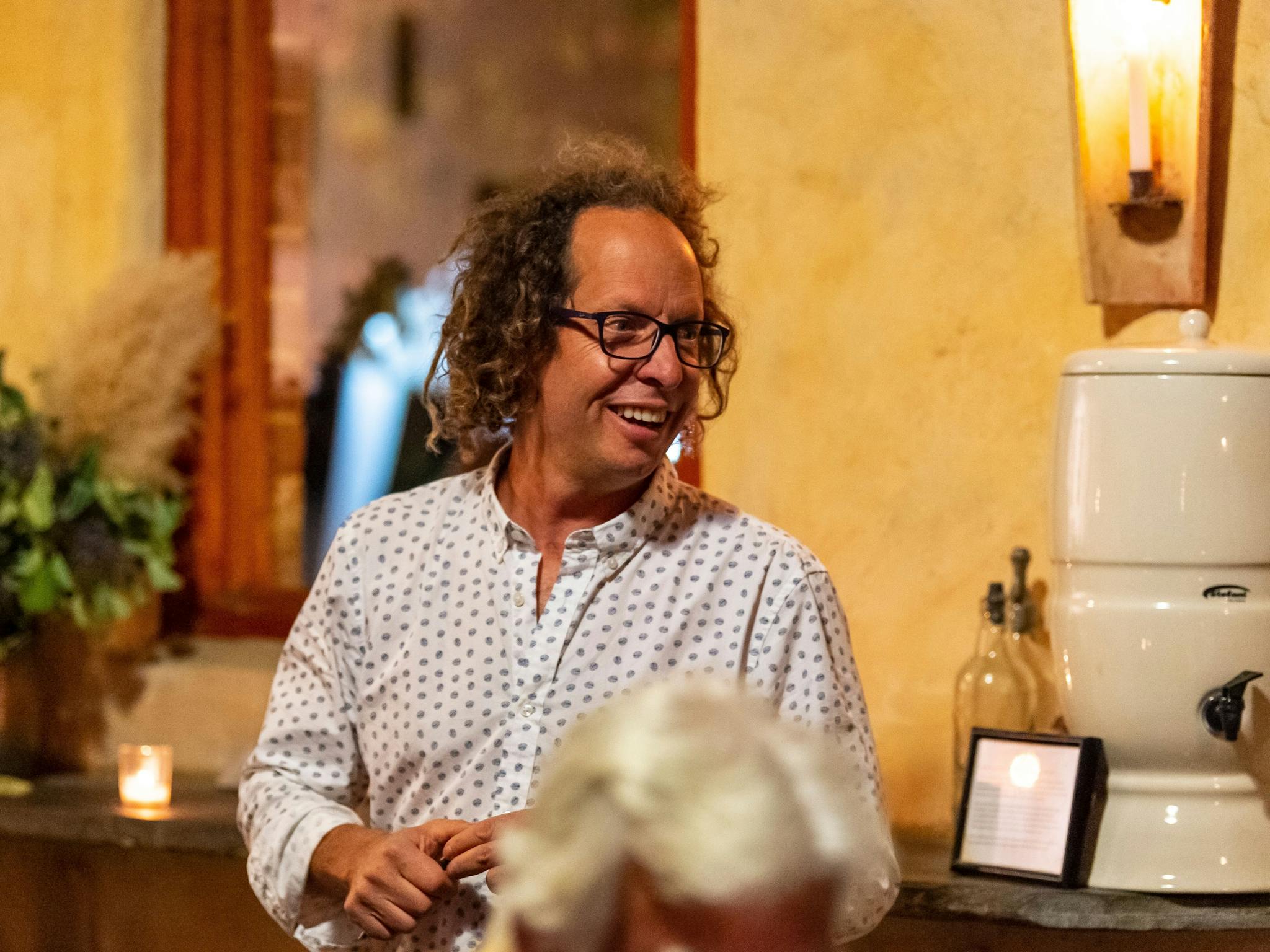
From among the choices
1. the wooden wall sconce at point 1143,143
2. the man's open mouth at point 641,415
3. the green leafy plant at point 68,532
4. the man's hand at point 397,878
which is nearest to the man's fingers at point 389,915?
the man's hand at point 397,878

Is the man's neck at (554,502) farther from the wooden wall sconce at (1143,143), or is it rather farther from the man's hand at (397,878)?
the wooden wall sconce at (1143,143)

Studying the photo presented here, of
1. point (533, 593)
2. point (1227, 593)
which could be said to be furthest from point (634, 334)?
point (1227, 593)

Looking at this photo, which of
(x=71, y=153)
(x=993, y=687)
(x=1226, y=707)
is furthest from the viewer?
(x=71, y=153)

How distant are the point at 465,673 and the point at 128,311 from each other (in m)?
1.43

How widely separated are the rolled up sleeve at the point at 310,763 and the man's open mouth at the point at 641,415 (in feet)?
A: 1.19

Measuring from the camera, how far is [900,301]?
7.50ft

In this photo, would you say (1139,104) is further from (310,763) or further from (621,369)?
(310,763)

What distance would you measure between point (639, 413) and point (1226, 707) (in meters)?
0.75

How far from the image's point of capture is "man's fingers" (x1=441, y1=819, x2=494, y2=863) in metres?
1.45

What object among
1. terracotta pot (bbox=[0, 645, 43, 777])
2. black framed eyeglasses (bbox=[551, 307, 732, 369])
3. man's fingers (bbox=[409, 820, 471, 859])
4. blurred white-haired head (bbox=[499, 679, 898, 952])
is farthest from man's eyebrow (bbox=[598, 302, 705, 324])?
terracotta pot (bbox=[0, 645, 43, 777])

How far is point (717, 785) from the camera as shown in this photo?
673 mm

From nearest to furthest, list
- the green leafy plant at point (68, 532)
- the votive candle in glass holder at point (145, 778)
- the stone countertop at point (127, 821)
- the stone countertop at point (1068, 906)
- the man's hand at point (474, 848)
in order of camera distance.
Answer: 1. the man's hand at point (474, 848)
2. the stone countertop at point (1068, 906)
3. the stone countertop at point (127, 821)
4. the votive candle in glass holder at point (145, 778)
5. the green leafy plant at point (68, 532)

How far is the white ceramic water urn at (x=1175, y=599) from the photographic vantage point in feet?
5.94

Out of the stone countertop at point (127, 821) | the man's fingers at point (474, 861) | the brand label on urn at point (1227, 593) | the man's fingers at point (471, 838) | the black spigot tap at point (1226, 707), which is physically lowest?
the stone countertop at point (127, 821)
